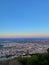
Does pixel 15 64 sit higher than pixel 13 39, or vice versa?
pixel 13 39

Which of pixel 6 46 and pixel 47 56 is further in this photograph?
pixel 6 46

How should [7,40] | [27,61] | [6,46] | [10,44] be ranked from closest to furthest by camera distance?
[27,61] → [6,46] → [10,44] → [7,40]

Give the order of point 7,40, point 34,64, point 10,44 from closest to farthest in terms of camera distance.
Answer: point 34,64 < point 10,44 < point 7,40

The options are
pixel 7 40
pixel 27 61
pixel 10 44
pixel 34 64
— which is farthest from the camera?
pixel 7 40

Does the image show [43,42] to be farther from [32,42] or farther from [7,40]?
[7,40]

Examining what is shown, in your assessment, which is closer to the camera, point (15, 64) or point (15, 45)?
point (15, 64)

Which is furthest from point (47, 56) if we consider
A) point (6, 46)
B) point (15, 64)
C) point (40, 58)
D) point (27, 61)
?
point (6, 46)

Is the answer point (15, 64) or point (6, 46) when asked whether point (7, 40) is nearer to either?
point (6, 46)

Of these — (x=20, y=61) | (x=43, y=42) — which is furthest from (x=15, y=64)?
(x=43, y=42)

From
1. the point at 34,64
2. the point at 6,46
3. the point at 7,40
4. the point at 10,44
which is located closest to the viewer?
the point at 34,64
